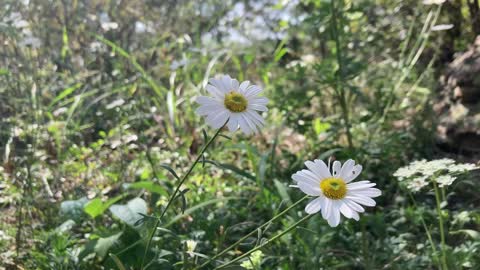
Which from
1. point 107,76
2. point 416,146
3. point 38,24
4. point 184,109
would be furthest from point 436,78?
point 38,24

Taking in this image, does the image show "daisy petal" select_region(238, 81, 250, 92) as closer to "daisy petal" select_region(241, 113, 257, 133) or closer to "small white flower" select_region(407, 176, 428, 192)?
"daisy petal" select_region(241, 113, 257, 133)

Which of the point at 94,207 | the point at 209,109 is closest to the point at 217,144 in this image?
the point at 94,207

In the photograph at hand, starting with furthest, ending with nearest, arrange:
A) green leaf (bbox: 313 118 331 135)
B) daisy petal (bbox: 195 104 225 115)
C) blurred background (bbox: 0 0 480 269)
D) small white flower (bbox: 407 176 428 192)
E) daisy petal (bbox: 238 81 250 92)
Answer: green leaf (bbox: 313 118 331 135), blurred background (bbox: 0 0 480 269), small white flower (bbox: 407 176 428 192), daisy petal (bbox: 238 81 250 92), daisy petal (bbox: 195 104 225 115)

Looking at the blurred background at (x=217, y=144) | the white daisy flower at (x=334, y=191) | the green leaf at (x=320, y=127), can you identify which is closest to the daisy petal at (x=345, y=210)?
the white daisy flower at (x=334, y=191)

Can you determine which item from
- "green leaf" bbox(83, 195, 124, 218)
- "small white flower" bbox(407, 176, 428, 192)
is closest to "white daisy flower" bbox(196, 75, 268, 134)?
"small white flower" bbox(407, 176, 428, 192)

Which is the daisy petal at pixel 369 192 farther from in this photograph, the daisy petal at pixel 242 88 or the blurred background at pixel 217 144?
the daisy petal at pixel 242 88

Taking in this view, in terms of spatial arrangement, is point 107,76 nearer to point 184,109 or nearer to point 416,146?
point 184,109
